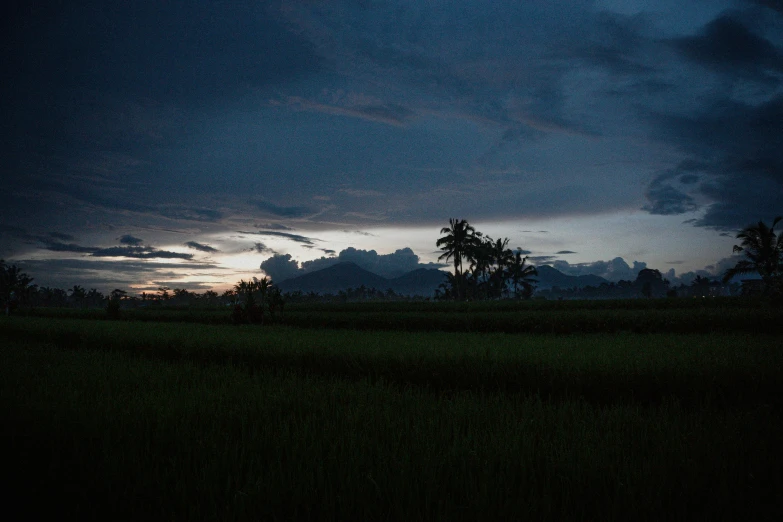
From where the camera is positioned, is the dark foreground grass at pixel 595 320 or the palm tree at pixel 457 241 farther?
the palm tree at pixel 457 241

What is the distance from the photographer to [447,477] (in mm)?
2617

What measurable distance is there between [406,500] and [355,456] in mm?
584

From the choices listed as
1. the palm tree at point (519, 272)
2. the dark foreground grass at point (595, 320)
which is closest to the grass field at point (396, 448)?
the dark foreground grass at point (595, 320)

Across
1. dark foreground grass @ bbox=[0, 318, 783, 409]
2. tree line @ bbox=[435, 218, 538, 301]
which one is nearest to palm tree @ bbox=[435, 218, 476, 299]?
tree line @ bbox=[435, 218, 538, 301]

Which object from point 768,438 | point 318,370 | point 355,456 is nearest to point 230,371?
point 318,370

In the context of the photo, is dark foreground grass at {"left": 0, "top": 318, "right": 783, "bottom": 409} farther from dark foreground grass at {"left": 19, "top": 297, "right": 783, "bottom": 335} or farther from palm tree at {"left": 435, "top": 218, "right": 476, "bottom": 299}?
palm tree at {"left": 435, "top": 218, "right": 476, "bottom": 299}

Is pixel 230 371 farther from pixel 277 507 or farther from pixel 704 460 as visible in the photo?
pixel 704 460

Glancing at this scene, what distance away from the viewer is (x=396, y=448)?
3.15 meters

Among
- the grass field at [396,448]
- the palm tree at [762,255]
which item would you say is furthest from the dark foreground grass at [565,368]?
the palm tree at [762,255]

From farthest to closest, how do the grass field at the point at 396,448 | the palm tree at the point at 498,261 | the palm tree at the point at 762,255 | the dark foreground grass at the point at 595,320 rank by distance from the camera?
the palm tree at the point at 498,261, the palm tree at the point at 762,255, the dark foreground grass at the point at 595,320, the grass field at the point at 396,448

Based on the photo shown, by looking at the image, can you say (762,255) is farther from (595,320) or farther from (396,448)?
(396,448)

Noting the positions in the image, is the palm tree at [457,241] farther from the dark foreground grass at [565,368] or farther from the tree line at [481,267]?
the dark foreground grass at [565,368]

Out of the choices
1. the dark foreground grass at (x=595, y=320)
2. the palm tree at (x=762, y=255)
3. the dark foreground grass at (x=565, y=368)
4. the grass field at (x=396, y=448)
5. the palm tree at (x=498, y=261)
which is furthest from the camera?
the palm tree at (x=498, y=261)

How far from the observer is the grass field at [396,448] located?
235cm
